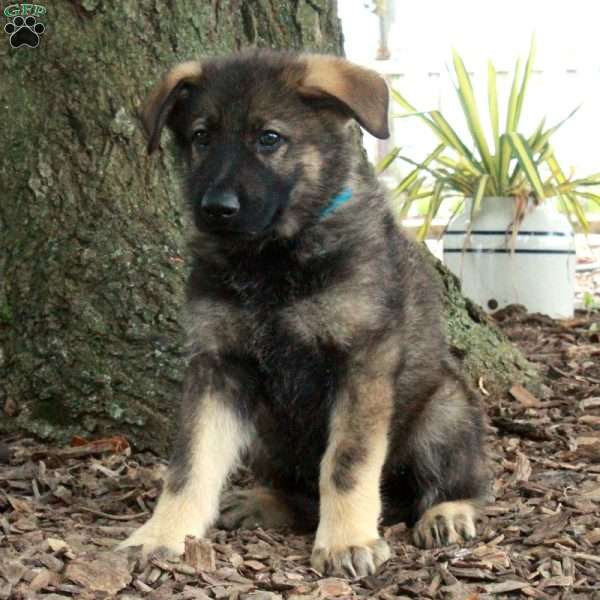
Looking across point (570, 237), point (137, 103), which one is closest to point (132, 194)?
point (137, 103)

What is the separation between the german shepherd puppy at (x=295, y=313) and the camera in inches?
121

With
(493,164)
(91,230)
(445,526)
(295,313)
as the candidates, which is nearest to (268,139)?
(295,313)

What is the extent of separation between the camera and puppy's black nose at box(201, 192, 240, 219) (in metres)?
2.97

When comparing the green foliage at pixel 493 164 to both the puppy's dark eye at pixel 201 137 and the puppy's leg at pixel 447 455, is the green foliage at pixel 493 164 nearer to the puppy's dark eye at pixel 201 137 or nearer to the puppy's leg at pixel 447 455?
the puppy's leg at pixel 447 455

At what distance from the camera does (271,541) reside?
3.24 metres

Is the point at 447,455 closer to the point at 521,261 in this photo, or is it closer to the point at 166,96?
the point at 166,96

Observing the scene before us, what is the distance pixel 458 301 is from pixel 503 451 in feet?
3.35

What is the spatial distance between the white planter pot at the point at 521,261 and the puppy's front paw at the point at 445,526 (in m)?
3.47

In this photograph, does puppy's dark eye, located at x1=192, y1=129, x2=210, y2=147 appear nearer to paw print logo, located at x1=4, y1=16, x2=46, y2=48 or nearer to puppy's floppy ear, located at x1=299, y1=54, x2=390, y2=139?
puppy's floppy ear, located at x1=299, y1=54, x2=390, y2=139

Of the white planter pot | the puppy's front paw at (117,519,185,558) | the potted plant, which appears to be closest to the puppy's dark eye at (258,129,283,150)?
the puppy's front paw at (117,519,185,558)

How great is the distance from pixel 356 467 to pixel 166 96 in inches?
50.3

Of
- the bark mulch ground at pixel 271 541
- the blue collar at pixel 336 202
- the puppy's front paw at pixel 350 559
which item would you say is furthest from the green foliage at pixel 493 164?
the puppy's front paw at pixel 350 559

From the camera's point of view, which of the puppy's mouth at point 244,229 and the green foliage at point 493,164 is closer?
the puppy's mouth at point 244,229

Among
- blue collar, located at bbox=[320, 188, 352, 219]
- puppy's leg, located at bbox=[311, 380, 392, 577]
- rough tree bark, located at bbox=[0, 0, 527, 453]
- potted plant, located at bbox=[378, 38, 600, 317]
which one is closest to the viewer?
puppy's leg, located at bbox=[311, 380, 392, 577]
